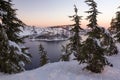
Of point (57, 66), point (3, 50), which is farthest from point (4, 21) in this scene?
point (57, 66)

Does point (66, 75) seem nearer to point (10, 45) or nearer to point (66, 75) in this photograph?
point (66, 75)

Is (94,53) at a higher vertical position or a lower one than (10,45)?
lower

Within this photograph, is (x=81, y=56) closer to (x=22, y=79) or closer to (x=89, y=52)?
(x=89, y=52)

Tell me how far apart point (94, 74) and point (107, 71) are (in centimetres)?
140

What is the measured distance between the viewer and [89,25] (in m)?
16.8

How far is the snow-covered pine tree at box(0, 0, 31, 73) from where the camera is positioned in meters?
14.5

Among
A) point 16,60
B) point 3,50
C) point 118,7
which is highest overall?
point 118,7

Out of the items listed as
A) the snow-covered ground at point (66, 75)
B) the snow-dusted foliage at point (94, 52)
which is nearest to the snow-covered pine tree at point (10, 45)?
the snow-covered ground at point (66, 75)

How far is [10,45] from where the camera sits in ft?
46.4

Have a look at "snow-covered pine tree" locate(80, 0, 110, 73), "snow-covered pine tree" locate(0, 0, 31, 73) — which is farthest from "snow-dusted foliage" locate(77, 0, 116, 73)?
"snow-covered pine tree" locate(0, 0, 31, 73)

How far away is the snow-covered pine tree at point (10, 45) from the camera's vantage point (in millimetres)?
14453

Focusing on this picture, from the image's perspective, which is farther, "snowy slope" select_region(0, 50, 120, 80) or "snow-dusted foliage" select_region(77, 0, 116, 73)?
"snow-dusted foliage" select_region(77, 0, 116, 73)

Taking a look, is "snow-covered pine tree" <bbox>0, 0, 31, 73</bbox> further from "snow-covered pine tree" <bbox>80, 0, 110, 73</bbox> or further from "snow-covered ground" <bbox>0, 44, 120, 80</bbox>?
"snow-covered pine tree" <bbox>80, 0, 110, 73</bbox>

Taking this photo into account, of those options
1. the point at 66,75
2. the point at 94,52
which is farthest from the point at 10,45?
the point at 94,52
